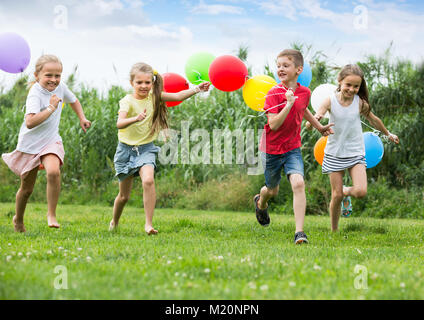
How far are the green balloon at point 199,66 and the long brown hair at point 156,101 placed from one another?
0.72 meters

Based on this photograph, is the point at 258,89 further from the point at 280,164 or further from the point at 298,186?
the point at 298,186

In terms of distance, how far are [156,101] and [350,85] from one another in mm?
2172

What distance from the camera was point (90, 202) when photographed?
36.0 ft

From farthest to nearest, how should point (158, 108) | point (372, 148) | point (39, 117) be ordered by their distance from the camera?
point (372, 148)
point (158, 108)
point (39, 117)

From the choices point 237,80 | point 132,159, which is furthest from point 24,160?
point 237,80

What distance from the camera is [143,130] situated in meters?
5.64

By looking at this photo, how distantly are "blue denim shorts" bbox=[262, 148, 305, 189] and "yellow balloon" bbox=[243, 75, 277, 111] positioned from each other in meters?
0.70

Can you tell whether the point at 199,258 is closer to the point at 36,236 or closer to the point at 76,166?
the point at 36,236

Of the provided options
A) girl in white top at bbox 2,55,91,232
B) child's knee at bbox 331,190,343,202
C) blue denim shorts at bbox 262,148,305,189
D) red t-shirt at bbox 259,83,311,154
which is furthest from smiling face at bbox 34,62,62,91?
child's knee at bbox 331,190,343,202

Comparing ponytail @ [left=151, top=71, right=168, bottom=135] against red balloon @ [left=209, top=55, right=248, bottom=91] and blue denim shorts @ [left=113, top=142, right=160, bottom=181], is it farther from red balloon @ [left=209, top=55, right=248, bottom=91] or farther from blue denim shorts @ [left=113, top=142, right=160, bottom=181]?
red balloon @ [left=209, top=55, right=248, bottom=91]

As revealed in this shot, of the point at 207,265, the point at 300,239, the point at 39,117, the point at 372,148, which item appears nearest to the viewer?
the point at 207,265

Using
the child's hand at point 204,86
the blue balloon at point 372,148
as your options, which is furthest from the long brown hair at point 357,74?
the child's hand at point 204,86

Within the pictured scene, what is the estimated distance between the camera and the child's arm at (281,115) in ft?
16.1

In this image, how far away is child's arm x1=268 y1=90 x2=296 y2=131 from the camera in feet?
16.1
